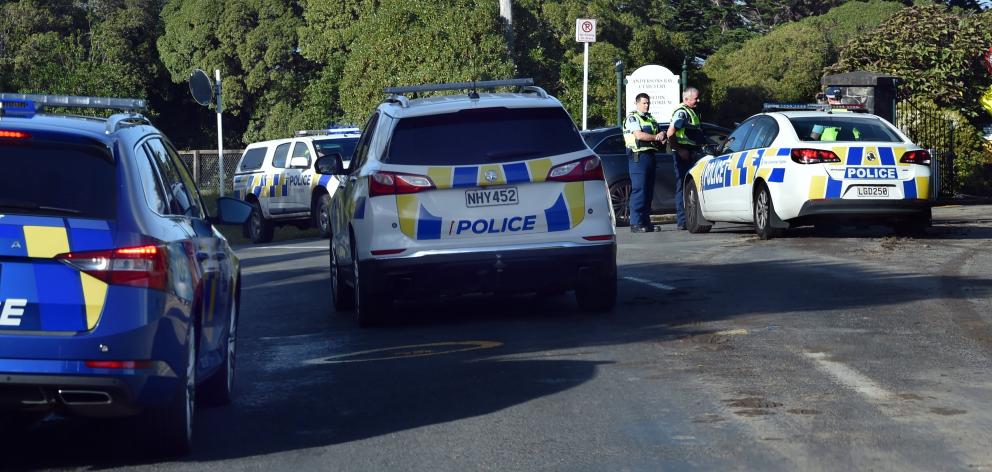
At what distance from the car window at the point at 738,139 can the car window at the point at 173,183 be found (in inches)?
450

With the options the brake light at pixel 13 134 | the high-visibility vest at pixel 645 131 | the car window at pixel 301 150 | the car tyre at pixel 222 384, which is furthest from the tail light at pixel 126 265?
the car window at pixel 301 150

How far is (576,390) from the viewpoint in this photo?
305 inches

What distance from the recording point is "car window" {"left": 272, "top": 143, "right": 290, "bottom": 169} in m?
25.2

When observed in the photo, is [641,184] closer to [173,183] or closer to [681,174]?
[681,174]

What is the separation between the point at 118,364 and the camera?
18.6 feet

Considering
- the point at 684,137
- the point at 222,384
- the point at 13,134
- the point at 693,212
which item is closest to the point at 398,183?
the point at 222,384

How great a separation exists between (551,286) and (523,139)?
1075 mm

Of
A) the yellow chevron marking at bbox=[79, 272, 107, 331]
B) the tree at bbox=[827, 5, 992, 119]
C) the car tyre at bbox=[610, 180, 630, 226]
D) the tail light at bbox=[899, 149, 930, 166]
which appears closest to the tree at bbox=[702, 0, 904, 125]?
the tree at bbox=[827, 5, 992, 119]

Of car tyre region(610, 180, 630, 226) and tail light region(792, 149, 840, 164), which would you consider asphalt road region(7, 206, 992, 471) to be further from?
car tyre region(610, 180, 630, 226)

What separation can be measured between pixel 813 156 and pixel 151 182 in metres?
11.1

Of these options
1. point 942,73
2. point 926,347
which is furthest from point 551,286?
point 942,73

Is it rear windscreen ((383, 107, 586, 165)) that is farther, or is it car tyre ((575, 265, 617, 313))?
car tyre ((575, 265, 617, 313))

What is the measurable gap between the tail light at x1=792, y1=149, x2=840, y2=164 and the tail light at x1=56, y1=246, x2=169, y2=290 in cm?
1150

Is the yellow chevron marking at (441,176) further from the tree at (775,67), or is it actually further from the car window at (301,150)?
the tree at (775,67)
